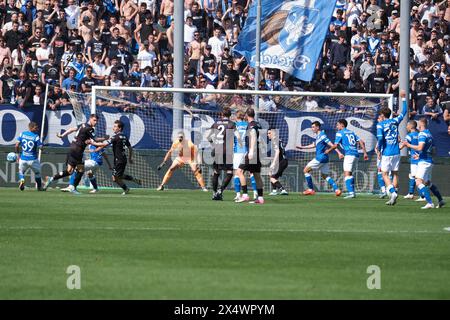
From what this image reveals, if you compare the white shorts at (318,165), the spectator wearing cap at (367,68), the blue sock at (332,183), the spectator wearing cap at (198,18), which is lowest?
the blue sock at (332,183)

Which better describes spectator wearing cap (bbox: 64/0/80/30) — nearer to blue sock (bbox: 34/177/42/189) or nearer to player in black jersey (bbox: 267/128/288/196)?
blue sock (bbox: 34/177/42/189)

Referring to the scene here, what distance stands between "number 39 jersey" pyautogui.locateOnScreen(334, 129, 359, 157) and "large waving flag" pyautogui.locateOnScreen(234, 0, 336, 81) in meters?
3.11

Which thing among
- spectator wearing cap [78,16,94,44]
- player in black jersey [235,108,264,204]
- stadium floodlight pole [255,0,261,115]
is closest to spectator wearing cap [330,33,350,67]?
stadium floodlight pole [255,0,261,115]

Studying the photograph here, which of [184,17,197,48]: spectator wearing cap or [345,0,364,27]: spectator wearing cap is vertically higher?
[345,0,364,27]: spectator wearing cap

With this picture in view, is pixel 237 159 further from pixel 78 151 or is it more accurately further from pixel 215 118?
pixel 215 118

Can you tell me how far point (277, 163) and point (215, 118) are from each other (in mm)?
3531

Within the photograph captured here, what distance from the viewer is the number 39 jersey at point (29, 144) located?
2881cm

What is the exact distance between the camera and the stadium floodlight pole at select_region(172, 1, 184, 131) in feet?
101

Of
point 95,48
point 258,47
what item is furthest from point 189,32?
point 258,47

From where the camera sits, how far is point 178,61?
31094mm

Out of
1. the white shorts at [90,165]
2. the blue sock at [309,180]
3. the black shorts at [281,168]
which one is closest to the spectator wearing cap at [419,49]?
the blue sock at [309,180]

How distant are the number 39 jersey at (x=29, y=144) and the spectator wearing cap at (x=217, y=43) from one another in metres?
7.88

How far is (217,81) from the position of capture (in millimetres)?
33812

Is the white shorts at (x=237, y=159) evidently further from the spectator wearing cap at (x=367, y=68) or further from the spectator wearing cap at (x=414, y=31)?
the spectator wearing cap at (x=414, y=31)
